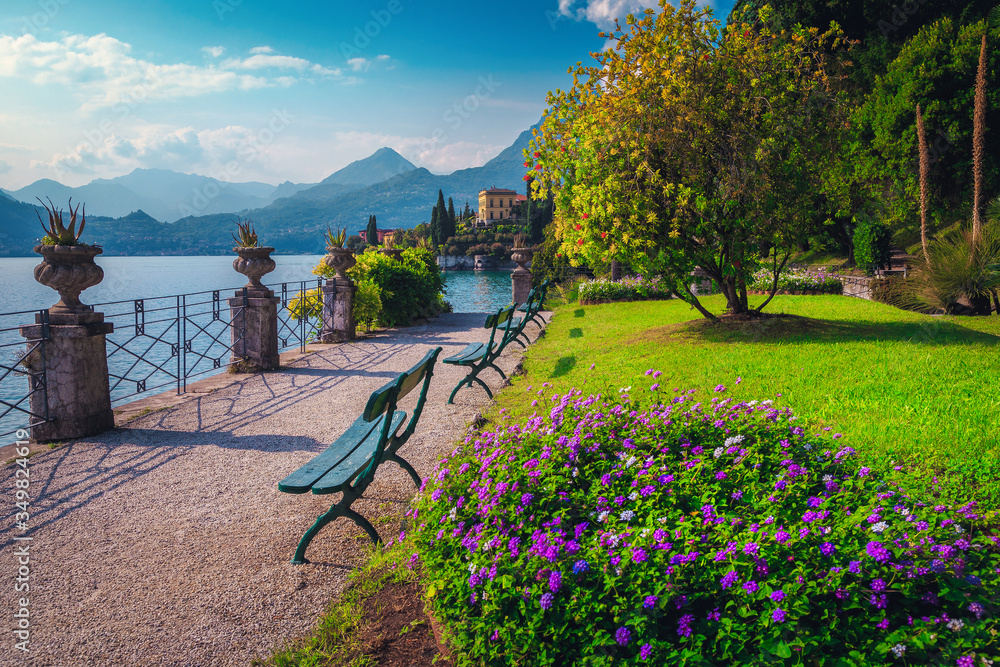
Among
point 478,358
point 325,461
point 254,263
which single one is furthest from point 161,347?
point 325,461

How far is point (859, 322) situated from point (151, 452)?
9.83m

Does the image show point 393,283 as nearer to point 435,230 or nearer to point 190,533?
point 190,533

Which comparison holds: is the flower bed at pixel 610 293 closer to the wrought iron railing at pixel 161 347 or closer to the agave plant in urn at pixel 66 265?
the wrought iron railing at pixel 161 347

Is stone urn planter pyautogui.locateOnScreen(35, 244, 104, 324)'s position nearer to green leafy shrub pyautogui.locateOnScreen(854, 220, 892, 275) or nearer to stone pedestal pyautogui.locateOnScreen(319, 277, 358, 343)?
stone pedestal pyautogui.locateOnScreen(319, 277, 358, 343)

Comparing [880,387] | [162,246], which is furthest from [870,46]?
[162,246]

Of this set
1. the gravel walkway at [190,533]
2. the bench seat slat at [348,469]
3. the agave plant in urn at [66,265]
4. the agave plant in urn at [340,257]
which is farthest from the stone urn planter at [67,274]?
the agave plant in urn at [340,257]

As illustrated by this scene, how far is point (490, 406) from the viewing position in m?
5.89

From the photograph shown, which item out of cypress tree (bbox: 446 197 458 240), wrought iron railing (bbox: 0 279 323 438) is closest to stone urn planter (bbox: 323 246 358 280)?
wrought iron railing (bbox: 0 279 323 438)

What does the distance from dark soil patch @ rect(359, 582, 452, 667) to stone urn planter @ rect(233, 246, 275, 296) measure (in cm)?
616

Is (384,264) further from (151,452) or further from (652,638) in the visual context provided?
(652,638)

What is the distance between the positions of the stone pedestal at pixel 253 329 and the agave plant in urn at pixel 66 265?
2.70m

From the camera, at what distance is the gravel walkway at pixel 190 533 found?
7.93 ft

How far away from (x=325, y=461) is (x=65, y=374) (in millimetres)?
3232

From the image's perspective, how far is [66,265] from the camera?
4.85 m
